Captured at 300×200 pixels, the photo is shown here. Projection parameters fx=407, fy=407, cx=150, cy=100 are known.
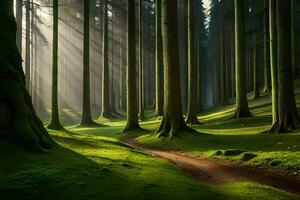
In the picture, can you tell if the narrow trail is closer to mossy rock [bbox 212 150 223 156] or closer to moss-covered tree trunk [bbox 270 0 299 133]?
mossy rock [bbox 212 150 223 156]

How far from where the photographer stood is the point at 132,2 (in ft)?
88.1

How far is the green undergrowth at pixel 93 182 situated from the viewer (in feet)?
25.3

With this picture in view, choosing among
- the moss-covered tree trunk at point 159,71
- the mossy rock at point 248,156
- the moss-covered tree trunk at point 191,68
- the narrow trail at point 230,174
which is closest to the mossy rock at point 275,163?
the narrow trail at point 230,174

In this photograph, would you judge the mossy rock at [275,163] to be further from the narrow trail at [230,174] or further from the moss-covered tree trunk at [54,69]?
the moss-covered tree trunk at [54,69]

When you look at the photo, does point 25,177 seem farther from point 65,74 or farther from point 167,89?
point 65,74

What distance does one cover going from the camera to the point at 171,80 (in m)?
20.6

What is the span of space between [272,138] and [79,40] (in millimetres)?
72344

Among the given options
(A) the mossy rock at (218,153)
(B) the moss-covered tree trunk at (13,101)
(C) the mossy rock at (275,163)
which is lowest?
(C) the mossy rock at (275,163)

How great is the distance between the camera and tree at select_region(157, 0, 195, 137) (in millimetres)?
20234

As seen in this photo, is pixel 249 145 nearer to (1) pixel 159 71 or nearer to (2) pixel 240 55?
(2) pixel 240 55

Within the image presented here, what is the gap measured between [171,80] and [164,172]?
1025 centimetres

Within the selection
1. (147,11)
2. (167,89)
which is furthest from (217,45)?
(167,89)

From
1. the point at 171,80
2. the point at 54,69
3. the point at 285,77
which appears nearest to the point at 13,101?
the point at 171,80

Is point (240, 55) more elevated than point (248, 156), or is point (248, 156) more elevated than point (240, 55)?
point (240, 55)
